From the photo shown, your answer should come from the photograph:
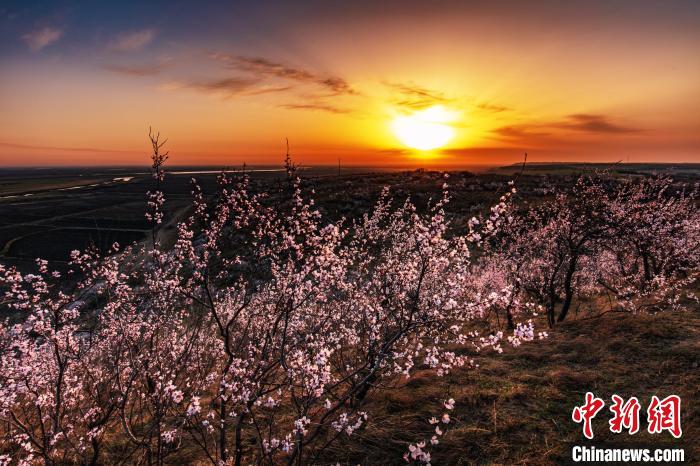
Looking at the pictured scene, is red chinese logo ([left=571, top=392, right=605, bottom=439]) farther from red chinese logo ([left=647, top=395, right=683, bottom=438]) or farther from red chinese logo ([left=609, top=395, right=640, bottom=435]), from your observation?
red chinese logo ([left=647, top=395, right=683, bottom=438])

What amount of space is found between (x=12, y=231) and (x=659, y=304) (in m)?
99.2

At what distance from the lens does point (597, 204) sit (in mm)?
15828

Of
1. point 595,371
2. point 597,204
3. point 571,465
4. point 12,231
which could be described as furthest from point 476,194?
point 12,231

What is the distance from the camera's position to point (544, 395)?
9.22 metres

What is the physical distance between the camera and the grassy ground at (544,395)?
7.41 m

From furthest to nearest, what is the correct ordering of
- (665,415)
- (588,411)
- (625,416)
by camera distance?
(588,411) → (625,416) → (665,415)

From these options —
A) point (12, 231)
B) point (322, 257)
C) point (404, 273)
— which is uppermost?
point (322, 257)

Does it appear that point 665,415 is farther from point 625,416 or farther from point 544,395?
point 544,395

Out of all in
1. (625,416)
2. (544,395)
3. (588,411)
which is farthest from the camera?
(544,395)

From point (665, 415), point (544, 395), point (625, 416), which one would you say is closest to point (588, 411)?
point (625, 416)

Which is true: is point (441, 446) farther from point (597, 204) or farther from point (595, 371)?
point (597, 204)

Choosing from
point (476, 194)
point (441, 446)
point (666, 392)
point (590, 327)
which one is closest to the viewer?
point (441, 446)

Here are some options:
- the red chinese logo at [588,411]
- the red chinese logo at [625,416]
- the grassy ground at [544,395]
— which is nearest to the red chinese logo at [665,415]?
the grassy ground at [544,395]

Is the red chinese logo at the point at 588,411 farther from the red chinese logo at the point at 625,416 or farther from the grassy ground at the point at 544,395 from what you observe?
the red chinese logo at the point at 625,416
